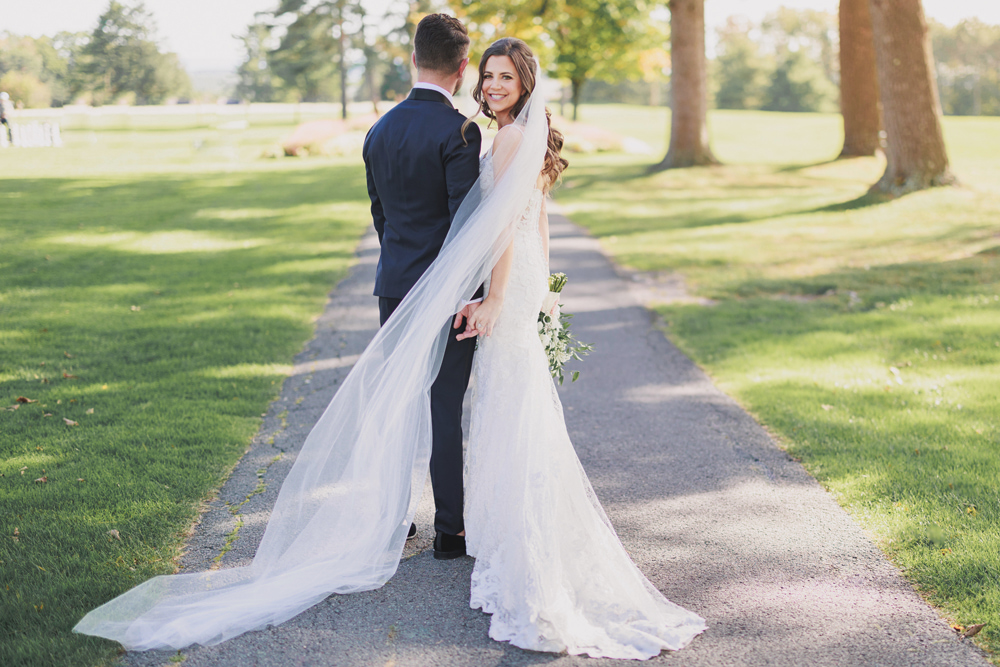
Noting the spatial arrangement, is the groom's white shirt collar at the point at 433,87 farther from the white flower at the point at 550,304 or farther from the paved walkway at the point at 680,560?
the paved walkway at the point at 680,560

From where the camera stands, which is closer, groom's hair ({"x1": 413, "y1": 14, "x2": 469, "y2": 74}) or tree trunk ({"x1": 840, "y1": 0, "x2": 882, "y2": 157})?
groom's hair ({"x1": 413, "y1": 14, "x2": 469, "y2": 74})

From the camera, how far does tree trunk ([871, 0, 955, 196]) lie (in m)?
14.2

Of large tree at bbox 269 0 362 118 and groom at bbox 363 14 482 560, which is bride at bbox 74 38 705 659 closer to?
groom at bbox 363 14 482 560

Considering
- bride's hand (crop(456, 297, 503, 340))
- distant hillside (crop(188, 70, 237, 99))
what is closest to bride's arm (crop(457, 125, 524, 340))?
bride's hand (crop(456, 297, 503, 340))

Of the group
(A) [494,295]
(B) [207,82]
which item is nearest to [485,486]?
(A) [494,295]

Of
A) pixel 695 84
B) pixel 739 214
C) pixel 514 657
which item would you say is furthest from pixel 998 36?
pixel 514 657

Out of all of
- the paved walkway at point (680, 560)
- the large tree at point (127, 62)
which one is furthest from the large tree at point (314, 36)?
the paved walkway at point (680, 560)

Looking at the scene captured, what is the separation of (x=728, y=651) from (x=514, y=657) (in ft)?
2.76

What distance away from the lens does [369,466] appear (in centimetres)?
349

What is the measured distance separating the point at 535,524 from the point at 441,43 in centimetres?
212

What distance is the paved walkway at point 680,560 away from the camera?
2945 mm

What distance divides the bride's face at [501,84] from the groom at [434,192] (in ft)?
0.46

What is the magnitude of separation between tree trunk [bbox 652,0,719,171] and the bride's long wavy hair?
62.0ft

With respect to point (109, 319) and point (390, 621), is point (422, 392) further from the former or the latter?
point (109, 319)
